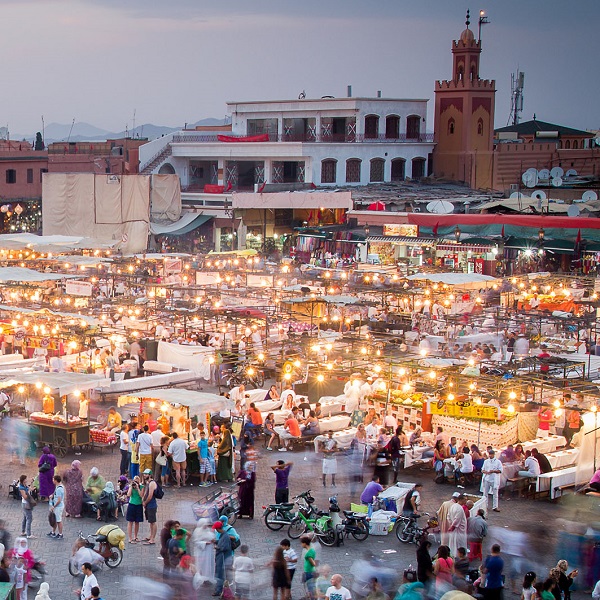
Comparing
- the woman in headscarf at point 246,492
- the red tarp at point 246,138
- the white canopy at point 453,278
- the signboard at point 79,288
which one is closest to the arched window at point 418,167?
the red tarp at point 246,138

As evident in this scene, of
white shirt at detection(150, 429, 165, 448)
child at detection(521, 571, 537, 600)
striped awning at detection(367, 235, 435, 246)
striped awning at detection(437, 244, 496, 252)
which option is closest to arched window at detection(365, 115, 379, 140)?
striped awning at detection(367, 235, 435, 246)

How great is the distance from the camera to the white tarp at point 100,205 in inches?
2156

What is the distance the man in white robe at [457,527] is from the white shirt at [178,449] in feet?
16.5

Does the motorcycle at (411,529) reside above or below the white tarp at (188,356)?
below

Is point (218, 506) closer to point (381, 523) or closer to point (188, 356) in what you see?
Result: point (381, 523)

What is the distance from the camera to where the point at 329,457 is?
1956 centimetres

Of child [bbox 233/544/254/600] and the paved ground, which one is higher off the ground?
child [bbox 233/544/254/600]

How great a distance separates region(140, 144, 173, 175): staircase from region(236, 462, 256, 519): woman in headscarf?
148 ft

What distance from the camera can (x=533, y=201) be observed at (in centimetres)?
4850

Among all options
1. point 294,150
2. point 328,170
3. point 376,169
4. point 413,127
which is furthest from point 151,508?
point 413,127

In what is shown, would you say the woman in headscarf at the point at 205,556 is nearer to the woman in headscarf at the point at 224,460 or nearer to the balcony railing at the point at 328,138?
the woman in headscarf at the point at 224,460

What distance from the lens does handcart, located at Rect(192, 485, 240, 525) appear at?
54.7 feet

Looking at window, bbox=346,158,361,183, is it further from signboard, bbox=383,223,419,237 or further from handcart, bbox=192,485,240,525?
handcart, bbox=192,485,240,525

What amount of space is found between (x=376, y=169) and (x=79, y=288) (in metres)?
29.3
